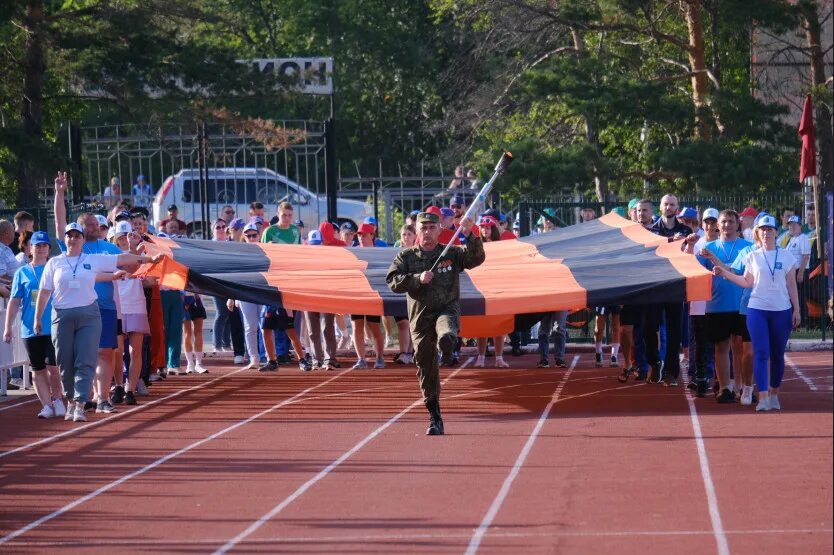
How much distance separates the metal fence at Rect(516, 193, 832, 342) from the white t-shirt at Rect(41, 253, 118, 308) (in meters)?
7.97

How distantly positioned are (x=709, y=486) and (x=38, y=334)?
6.41 meters

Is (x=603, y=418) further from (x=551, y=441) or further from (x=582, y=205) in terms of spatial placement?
(x=582, y=205)

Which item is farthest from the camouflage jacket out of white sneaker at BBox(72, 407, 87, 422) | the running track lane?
white sneaker at BBox(72, 407, 87, 422)

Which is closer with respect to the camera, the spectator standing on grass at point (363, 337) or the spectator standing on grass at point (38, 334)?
the spectator standing on grass at point (38, 334)

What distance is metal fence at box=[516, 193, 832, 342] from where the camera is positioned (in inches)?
754

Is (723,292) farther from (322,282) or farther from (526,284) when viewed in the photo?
(322,282)

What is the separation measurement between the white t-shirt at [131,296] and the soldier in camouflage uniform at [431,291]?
3.26 metres

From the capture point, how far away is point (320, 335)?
1681 centimetres

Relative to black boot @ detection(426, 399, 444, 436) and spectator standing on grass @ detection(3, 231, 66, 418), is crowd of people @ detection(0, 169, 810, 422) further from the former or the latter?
black boot @ detection(426, 399, 444, 436)

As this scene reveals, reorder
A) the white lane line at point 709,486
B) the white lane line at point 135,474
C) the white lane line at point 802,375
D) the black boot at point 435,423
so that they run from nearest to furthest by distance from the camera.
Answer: the white lane line at point 709,486 → the white lane line at point 135,474 → the black boot at point 435,423 → the white lane line at point 802,375

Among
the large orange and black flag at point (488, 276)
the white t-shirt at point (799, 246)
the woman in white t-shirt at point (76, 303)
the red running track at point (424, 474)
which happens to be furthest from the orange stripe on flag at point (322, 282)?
the white t-shirt at point (799, 246)

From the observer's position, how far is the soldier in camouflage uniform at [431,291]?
11414mm

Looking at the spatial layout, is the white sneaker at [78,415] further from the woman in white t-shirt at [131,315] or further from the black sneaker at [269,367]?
the black sneaker at [269,367]

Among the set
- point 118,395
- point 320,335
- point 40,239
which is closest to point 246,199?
point 320,335
